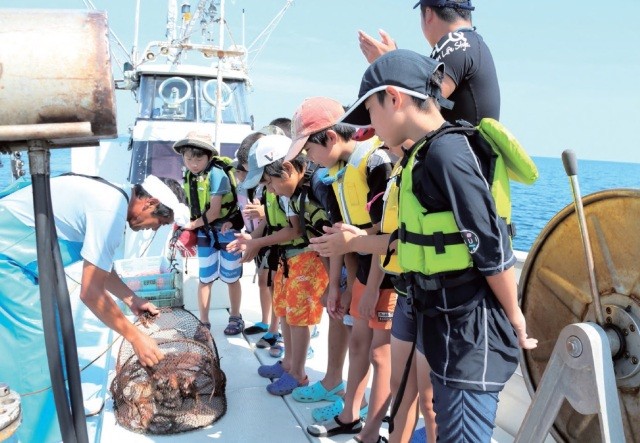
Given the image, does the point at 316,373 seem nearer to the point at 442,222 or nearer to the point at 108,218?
the point at 108,218

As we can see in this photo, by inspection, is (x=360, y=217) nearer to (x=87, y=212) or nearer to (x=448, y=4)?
(x=448, y=4)

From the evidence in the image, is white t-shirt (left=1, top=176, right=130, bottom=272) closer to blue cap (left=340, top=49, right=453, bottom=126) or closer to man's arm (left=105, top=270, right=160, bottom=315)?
man's arm (left=105, top=270, right=160, bottom=315)

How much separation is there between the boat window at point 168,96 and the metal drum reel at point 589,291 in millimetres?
8721

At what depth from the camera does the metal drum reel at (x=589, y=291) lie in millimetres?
1645

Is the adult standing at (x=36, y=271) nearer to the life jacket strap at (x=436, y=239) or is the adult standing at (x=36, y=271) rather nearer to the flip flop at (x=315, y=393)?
the flip flop at (x=315, y=393)

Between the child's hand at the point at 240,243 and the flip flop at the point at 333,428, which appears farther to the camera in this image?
the child's hand at the point at 240,243

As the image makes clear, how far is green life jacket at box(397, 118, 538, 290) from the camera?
5.54 ft

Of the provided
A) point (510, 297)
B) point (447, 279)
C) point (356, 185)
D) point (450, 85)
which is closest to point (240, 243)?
point (356, 185)

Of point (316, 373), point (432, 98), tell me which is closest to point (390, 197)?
point (432, 98)

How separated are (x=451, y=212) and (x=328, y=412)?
1.88 metres

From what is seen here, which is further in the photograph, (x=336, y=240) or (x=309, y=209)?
(x=309, y=209)

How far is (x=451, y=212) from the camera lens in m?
1.68

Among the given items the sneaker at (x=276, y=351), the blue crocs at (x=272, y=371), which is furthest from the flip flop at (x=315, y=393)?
the sneaker at (x=276, y=351)

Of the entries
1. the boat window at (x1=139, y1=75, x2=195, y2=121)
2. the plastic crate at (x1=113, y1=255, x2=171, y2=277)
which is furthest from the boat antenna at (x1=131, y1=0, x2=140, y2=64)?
the plastic crate at (x1=113, y1=255, x2=171, y2=277)
